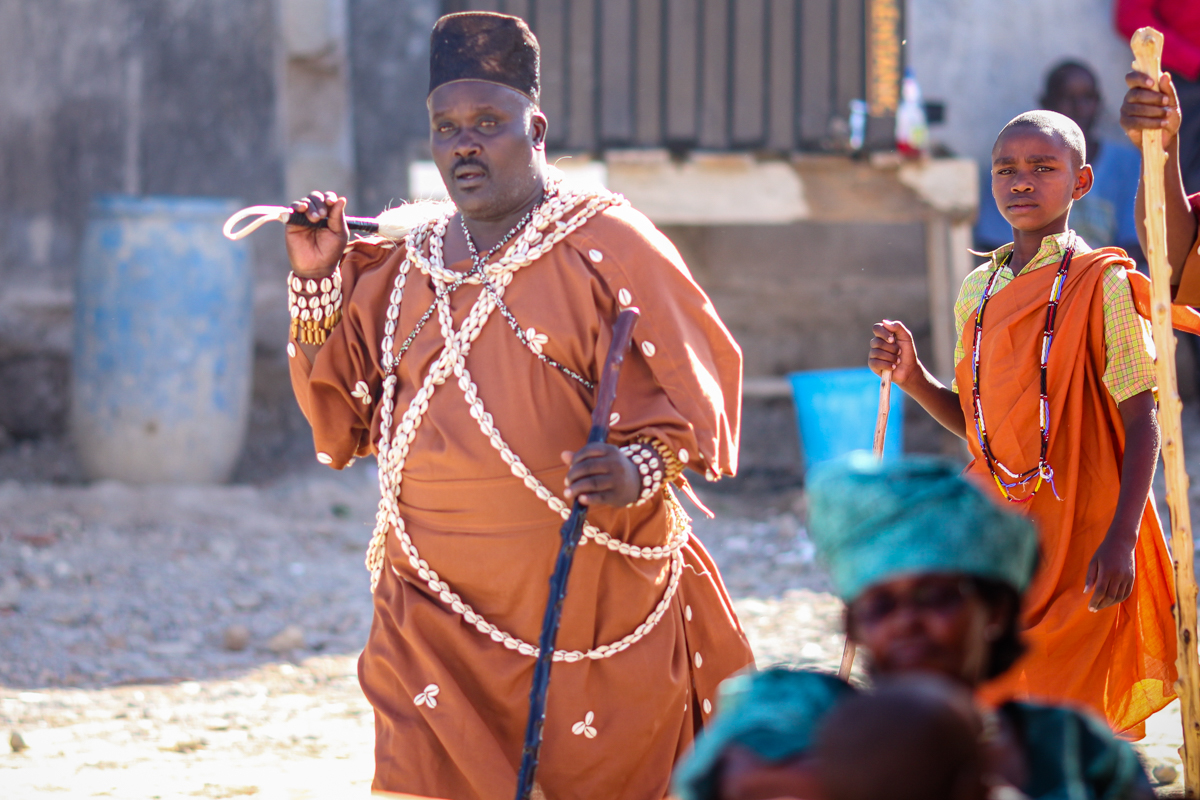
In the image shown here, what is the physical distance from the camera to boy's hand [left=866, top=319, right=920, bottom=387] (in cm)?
325

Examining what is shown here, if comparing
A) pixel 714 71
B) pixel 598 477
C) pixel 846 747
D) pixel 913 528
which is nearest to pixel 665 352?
pixel 598 477

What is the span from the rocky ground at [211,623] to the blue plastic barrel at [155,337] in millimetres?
365

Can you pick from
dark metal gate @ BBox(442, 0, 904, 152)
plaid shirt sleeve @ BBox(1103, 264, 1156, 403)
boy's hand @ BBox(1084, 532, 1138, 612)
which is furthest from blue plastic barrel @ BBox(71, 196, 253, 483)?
boy's hand @ BBox(1084, 532, 1138, 612)

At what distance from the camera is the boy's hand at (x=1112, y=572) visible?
2.84 metres

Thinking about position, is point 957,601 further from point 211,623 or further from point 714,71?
point 714,71

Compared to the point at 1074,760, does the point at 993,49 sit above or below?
above

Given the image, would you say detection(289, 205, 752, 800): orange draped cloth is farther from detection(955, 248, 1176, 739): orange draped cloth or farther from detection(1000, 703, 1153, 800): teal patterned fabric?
detection(1000, 703, 1153, 800): teal patterned fabric

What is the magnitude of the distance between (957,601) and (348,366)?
74.8 inches

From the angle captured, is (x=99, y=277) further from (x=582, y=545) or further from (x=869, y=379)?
(x=582, y=545)

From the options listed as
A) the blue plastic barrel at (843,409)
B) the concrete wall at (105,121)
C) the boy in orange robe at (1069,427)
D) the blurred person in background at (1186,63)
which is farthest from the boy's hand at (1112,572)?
the concrete wall at (105,121)

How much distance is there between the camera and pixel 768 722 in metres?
1.67

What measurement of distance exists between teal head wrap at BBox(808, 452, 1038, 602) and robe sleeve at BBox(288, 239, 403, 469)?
1.68 metres

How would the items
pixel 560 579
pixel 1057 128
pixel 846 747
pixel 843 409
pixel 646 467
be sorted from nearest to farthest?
pixel 846 747 → pixel 560 579 → pixel 646 467 → pixel 1057 128 → pixel 843 409

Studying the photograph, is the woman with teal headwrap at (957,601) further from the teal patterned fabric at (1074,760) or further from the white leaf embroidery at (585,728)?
the white leaf embroidery at (585,728)
